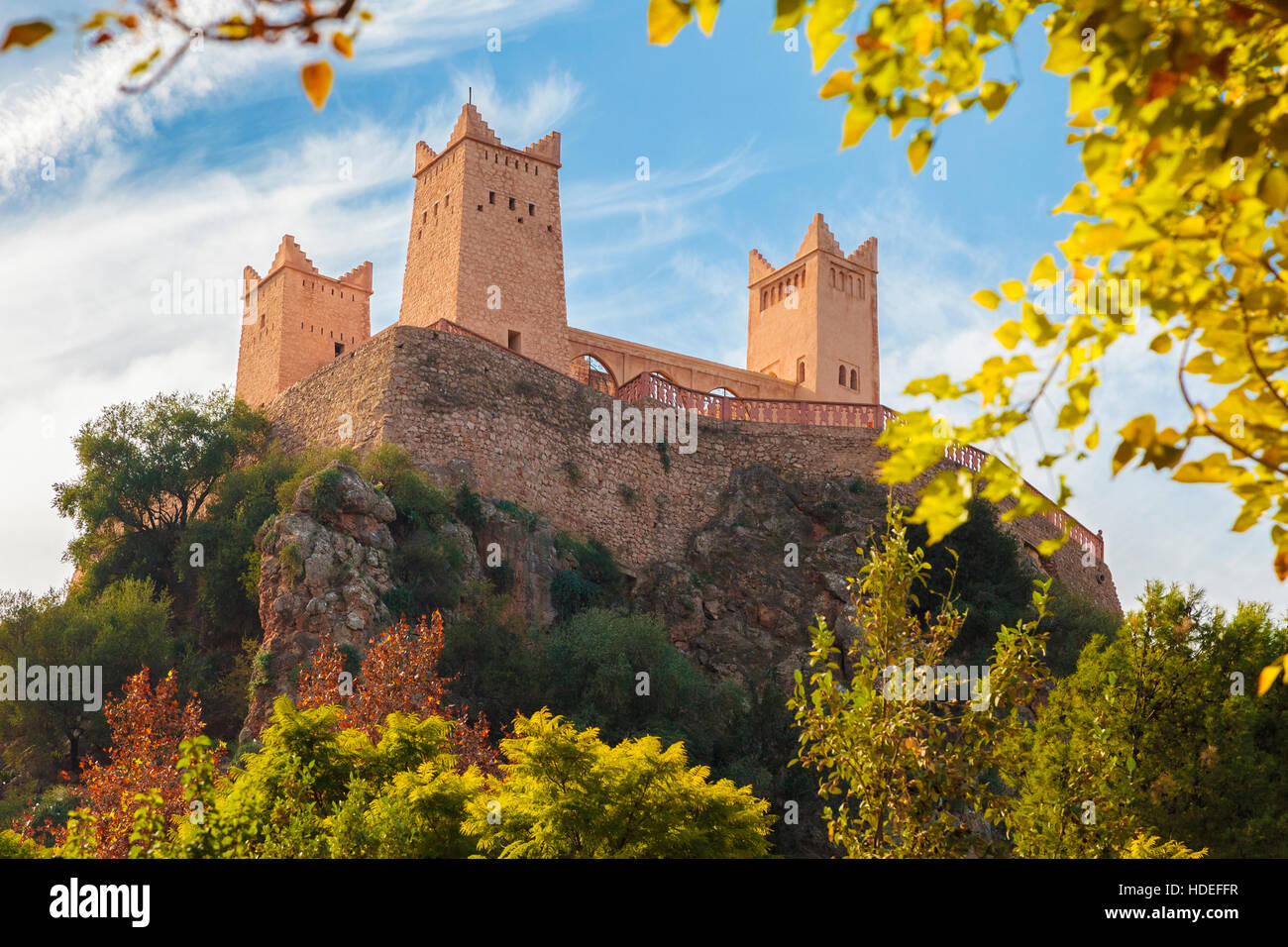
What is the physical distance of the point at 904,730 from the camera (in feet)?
24.8

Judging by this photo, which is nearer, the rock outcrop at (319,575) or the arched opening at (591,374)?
the rock outcrop at (319,575)

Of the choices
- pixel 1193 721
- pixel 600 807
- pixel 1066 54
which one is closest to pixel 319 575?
pixel 600 807

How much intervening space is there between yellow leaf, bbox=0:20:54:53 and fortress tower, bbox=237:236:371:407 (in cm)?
3149

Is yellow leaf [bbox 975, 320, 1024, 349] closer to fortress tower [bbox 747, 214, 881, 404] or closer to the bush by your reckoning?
the bush

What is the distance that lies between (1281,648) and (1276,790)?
2.36m

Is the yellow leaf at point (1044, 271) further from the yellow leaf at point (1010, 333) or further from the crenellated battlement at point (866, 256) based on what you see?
the crenellated battlement at point (866, 256)

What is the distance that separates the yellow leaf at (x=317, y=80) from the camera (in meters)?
3.08

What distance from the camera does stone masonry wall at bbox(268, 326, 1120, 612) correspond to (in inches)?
961

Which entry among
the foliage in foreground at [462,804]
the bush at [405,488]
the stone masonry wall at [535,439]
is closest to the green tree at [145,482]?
the stone masonry wall at [535,439]

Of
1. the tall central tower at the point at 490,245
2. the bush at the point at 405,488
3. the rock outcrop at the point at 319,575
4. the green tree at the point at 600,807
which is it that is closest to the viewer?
the green tree at the point at 600,807

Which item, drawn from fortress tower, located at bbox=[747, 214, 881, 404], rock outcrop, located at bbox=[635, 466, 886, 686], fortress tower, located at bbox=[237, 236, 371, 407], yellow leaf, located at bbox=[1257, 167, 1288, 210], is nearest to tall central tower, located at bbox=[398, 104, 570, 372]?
fortress tower, located at bbox=[237, 236, 371, 407]

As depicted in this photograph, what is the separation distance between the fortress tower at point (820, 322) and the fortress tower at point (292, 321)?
12.3 metres

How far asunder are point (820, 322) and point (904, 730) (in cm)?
3139
